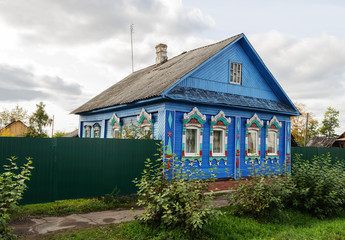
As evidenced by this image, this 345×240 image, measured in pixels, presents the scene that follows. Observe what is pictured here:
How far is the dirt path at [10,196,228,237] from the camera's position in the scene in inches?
248

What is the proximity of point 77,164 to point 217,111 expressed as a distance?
607 centimetres

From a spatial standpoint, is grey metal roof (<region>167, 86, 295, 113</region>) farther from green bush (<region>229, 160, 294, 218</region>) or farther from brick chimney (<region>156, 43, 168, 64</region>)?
brick chimney (<region>156, 43, 168, 64</region>)

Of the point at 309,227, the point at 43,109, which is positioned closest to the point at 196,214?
the point at 309,227

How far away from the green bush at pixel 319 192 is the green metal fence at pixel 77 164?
478 centimetres

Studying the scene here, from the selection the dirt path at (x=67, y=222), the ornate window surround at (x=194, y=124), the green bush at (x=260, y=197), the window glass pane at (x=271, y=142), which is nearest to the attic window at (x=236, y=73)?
the ornate window surround at (x=194, y=124)

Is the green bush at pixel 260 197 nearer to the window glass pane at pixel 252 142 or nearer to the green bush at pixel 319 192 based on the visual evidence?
the green bush at pixel 319 192

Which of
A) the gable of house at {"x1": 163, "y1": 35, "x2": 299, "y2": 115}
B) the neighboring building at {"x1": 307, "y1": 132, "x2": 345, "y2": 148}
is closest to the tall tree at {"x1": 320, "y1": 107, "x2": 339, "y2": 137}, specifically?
the neighboring building at {"x1": 307, "y1": 132, "x2": 345, "y2": 148}

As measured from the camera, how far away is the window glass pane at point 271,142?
1415 centimetres

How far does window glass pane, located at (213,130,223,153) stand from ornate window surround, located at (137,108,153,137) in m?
2.76

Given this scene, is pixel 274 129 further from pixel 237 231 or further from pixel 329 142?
pixel 329 142

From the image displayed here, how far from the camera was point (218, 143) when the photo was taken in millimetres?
12109

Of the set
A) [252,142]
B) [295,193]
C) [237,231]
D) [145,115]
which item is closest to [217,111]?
[252,142]

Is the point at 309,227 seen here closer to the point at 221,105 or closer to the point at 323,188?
the point at 323,188

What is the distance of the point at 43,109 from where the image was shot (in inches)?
1487
